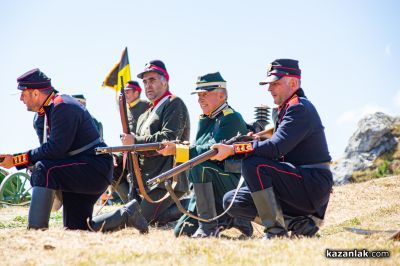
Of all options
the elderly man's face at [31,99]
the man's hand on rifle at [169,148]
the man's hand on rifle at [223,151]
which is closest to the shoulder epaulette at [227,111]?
the man's hand on rifle at [169,148]

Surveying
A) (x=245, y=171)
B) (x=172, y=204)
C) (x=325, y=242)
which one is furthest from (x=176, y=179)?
(x=325, y=242)

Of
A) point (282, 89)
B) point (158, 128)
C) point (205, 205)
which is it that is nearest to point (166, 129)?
point (158, 128)

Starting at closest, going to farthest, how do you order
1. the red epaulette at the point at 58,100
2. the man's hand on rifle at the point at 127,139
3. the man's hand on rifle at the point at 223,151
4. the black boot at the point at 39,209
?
the man's hand on rifle at the point at 223,151, the black boot at the point at 39,209, the red epaulette at the point at 58,100, the man's hand on rifle at the point at 127,139

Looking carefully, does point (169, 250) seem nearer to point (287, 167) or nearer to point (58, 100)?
point (287, 167)

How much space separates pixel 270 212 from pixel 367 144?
55.6ft

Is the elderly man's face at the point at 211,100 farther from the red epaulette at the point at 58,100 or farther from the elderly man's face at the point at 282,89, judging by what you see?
the red epaulette at the point at 58,100

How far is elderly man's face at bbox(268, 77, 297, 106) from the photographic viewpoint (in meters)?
6.86

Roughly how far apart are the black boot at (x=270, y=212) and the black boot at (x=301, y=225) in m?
0.37

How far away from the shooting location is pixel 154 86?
9336mm

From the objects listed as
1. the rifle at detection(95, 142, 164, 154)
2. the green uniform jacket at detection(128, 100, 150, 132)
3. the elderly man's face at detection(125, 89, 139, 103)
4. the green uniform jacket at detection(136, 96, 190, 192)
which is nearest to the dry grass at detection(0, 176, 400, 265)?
the rifle at detection(95, 142, 164, 154)

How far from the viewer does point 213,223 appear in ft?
24.8

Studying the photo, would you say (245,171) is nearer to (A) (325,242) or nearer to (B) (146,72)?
(A) (325,242)

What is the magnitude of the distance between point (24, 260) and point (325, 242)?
2686mm

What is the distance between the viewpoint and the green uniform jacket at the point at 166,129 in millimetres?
8961
